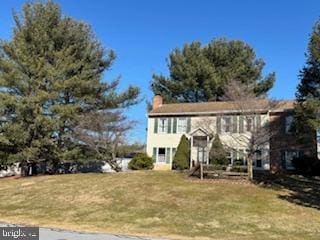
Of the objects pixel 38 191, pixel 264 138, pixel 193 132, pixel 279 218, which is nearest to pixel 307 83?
pixel 264 138

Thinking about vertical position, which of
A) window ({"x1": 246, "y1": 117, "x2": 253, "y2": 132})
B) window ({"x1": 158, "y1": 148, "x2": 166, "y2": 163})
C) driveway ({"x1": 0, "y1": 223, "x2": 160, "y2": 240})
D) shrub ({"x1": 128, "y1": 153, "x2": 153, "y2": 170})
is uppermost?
window ({"x1": 246, "y1": 117, "x2": 253, "y2": 132})

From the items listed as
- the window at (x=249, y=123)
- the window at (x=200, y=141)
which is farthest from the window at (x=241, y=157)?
the window at (x=200, y=141)

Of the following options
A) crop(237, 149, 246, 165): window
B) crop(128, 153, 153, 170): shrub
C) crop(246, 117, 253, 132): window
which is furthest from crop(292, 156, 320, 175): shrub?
crop(128, 153, 153, 170): shrub

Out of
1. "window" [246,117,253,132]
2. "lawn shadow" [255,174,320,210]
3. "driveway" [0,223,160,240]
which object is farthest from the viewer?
"window" [246,117,253,132]

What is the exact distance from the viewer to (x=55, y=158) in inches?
1272

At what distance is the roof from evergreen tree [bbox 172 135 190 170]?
3.59m

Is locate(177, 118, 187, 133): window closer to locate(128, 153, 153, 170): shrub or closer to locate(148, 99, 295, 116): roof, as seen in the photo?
locate(148, 99, 295, 116): roof

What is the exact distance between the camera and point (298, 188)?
77.0 feet

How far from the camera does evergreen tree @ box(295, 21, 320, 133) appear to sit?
20438mm

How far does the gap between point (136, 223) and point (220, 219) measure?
3.04 m

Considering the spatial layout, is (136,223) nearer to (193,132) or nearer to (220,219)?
(220,219)

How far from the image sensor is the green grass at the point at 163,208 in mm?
14234

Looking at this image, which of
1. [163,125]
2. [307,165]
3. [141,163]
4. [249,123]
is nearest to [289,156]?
[307,165]

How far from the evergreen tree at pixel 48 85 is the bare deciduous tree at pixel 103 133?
0.90m
